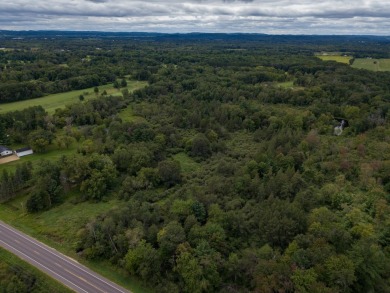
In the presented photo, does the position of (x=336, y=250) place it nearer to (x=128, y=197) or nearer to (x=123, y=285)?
(x=123, y=285)

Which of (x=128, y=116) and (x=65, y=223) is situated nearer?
(x=65, y=223)

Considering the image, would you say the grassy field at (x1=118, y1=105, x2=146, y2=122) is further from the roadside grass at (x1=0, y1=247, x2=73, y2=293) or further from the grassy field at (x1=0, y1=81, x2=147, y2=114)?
the roadside grass at (x1=0, y1=247, x2=73, y2=293)

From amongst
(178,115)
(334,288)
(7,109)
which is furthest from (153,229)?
(7,109)

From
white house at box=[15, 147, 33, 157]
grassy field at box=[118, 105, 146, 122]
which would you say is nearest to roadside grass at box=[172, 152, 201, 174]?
grassy field at box=[118, 105, 146, 122]

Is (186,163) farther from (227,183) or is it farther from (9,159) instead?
(9,159)

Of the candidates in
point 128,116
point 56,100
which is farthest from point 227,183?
point 56,100

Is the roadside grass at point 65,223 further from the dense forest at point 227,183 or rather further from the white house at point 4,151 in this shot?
the white house at point 4,151

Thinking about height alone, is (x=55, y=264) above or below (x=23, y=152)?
below
